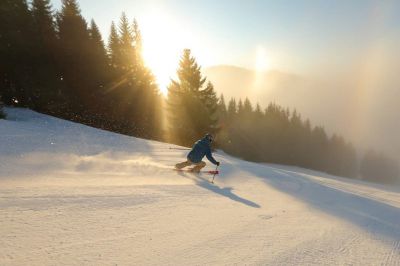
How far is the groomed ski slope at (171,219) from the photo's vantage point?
4.30 metres

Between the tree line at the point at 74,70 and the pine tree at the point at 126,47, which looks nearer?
the tree line at the point at 74,70

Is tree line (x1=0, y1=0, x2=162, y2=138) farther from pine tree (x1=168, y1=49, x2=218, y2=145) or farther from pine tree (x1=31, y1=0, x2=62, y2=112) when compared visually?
pine tree (x1=168, y1=49, x2=218, y2=145)

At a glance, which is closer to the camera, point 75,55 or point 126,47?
point 75,55

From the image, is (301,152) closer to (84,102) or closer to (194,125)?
(194,125)

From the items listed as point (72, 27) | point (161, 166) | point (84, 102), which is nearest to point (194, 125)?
point (84, 102)

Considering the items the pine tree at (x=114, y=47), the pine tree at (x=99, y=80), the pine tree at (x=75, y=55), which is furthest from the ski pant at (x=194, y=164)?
the pine tree at (x=114, y=47)

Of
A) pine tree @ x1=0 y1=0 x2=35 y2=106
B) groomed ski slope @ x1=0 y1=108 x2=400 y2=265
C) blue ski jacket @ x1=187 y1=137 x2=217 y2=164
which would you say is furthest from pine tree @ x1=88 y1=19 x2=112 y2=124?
blue ski jacket @ x1=187 y1=137 x2=217 y2=164

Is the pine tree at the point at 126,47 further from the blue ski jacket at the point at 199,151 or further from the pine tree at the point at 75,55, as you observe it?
the blue ski jacket at the point at 199,151

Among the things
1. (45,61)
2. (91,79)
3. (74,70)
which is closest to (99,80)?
(91,79)

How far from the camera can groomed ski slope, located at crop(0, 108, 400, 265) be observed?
14.1 ft

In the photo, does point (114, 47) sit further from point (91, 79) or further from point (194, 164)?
point (194, 164)

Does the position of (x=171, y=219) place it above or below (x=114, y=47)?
below

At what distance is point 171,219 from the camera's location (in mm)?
5871

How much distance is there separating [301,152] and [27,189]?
94.6 metres
